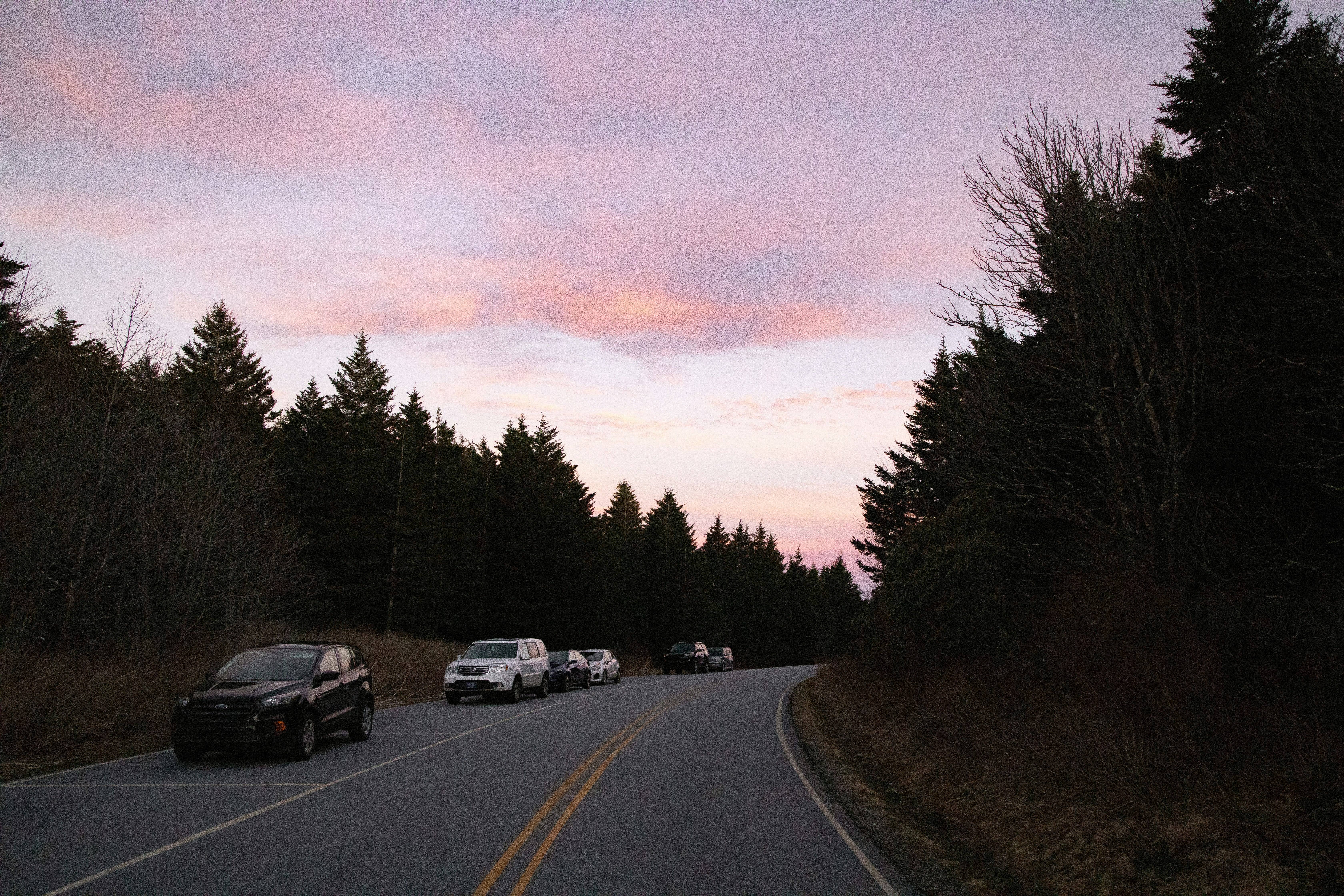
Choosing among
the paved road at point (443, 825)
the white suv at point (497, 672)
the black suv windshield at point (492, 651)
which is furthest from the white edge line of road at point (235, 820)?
the black suv windshield at point (492, 651)

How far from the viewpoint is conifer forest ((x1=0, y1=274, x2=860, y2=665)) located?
815 inches

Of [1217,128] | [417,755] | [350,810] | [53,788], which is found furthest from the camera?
[1217,128]

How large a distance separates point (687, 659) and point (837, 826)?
1746 inches

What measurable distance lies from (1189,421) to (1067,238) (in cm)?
351

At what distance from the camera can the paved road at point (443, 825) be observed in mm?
6473

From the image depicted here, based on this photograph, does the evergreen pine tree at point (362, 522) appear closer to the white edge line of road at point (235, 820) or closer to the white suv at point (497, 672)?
the white suv at point (497, 672)

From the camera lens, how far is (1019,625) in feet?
50.9

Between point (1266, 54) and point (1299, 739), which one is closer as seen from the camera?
point (1299, 739)

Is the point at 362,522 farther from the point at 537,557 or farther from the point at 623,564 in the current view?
the point at 623,564

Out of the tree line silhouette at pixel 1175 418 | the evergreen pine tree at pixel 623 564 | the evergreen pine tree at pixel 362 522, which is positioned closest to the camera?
the tree line silhouette at pixel 1175 418

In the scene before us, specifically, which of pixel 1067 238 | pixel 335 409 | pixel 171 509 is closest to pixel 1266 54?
pixel 1067 238

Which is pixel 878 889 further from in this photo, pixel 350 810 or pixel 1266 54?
pixel 1266 54

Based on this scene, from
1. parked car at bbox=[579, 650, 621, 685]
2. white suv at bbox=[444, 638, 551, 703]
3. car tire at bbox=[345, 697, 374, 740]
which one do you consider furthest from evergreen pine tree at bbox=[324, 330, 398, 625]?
car tire at bbox=[345, 697, 374, 740]

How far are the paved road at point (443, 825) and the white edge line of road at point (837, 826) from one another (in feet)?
0.13
